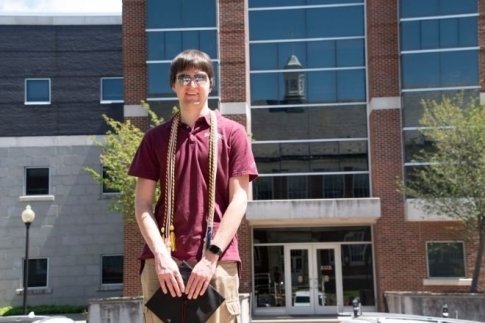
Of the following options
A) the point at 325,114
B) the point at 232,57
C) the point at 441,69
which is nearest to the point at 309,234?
the point at 325,114

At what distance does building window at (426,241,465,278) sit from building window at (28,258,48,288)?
15.6 m

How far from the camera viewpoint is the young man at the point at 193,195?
3195 mm

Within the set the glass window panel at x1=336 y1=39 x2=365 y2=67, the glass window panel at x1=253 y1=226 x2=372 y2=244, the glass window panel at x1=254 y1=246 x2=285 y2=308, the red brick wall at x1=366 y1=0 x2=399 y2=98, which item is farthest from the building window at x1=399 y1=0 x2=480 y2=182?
the glass window panel at x1=254 y1=246 x2=285 y2=308

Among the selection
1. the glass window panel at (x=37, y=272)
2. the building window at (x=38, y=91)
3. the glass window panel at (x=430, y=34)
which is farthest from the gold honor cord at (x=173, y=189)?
the building window at (x=38, y=91)

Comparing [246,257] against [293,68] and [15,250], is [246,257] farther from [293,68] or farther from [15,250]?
[15,250]

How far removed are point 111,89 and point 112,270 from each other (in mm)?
7809

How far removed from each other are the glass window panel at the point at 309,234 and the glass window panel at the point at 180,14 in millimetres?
7770

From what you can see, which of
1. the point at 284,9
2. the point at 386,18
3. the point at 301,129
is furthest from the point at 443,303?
the point at 284,9

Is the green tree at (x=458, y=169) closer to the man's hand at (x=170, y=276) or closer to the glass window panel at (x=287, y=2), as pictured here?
the glass window panel at (x=287, y=2)

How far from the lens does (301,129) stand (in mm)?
26234

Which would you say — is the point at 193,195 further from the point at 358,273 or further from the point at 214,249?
the point at 358,273

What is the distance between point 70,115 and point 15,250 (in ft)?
20.1

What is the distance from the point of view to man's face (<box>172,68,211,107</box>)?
3.42 meters

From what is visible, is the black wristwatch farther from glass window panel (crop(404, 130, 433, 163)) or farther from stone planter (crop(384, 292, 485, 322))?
glass window panel (crop(404, 130, 433, 163))
